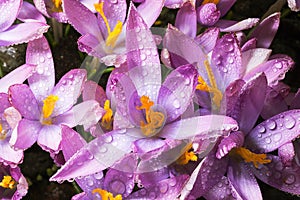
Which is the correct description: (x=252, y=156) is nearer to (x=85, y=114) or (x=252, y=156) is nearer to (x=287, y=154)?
(x=287, y=154)

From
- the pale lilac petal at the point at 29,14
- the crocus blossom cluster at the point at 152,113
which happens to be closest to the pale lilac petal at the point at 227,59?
the crocus blossom cluster at the point at 152,113

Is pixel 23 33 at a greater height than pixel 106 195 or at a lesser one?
greater


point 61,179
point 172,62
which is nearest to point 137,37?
point 172,62

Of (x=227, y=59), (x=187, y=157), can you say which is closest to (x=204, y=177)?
(x=187, y=157)

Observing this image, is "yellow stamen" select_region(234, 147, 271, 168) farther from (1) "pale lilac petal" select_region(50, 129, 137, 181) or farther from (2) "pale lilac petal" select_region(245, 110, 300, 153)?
(1) "pale lilac petal" select_region(50, 129, 137, 181)

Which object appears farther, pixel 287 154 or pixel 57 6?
pixel 57 6

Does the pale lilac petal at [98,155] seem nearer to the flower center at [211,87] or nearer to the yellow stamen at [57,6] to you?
the flower center at [211,87]
